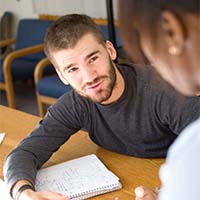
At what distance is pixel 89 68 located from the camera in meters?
1.30

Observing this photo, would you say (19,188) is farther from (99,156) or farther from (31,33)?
(31,33)

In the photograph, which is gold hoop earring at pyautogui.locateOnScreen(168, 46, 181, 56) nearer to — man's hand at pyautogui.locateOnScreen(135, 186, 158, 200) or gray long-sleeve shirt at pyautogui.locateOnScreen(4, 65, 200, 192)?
man's hand at pyautogui.locateOnScreen(135, 186, 158, 200)

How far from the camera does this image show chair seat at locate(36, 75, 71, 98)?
3.11 m

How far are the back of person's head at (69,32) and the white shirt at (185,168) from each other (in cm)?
79

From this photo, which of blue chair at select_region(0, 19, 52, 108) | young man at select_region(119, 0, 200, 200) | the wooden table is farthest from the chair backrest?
young man at select_region(119, 0, 200, 200)

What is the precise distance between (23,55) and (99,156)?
249 centimetres

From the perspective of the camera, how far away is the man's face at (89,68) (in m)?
1.30

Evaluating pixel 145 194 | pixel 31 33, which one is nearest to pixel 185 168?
pixel 145 194

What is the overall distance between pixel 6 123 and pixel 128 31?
1344 millimetres

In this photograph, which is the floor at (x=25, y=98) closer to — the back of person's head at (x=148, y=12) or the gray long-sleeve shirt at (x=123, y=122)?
the gray long-sleeve shirt at (x=123, y=122)

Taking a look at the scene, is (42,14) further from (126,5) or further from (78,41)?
(126,5)

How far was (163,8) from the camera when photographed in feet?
1.64

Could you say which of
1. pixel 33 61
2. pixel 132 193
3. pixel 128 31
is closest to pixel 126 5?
pixel 128 31

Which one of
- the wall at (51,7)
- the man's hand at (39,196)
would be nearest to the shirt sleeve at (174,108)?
the man's hand at (39,196)
